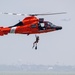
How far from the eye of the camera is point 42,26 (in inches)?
3095

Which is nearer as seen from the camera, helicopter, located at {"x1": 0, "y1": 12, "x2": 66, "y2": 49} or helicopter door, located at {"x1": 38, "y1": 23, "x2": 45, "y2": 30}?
helicopter, located at {"x1": 0, "y1": 12, "x2": 66, "y2": 49}

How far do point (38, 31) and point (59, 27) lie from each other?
550 cm

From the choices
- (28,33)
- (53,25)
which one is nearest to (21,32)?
(28,33)

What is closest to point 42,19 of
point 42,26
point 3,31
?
point 42,26

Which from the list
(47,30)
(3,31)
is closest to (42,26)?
(47,30)

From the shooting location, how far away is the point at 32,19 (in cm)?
7769

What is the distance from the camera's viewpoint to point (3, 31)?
7625cm

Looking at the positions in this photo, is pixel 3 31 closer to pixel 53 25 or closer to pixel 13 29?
pixel 13 29

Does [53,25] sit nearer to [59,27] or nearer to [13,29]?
[59,27]

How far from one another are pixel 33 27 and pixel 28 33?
7.91 ft

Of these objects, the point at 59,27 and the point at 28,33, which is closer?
the point at 28,33

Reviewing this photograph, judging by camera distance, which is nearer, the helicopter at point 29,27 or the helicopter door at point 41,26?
the helicopter at point 29,27

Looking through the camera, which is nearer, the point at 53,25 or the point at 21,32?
the point at 21,32

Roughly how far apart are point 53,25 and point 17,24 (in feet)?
24.4
